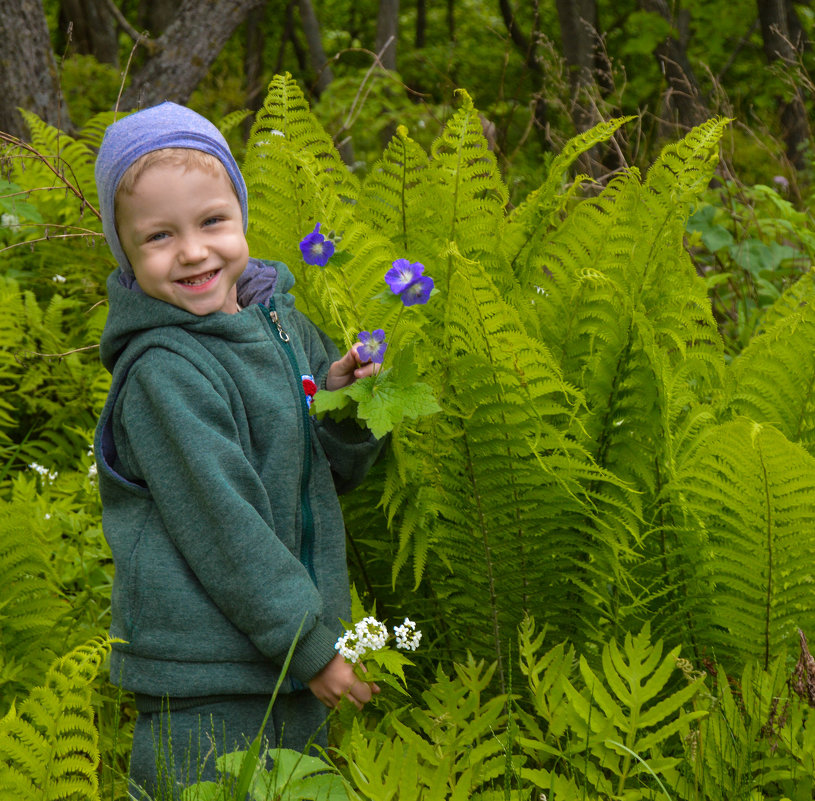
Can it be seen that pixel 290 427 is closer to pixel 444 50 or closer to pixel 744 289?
pixel 744 289

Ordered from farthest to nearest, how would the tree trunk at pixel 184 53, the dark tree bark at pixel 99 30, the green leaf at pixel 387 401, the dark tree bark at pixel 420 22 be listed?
the dark tree bark at pixel 420 22, the dark tree bark at pixel 99 30, the tree trunk at pixel 184 53, the green leaf at pixel 387 401

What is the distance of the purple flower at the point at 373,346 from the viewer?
5.38ft

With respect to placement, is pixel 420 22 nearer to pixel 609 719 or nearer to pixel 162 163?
pixel 162 163

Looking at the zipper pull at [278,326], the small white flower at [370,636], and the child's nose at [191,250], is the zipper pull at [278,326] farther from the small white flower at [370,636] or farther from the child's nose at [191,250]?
the small white flower at [370,636]

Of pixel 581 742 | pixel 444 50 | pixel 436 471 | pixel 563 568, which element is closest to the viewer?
pixel 581 742

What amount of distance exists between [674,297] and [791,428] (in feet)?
1.33

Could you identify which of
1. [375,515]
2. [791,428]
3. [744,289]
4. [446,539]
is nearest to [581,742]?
[446,539]

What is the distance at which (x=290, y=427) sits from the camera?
1690mm

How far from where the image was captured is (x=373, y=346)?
1643mm

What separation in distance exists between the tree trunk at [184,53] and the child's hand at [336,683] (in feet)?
13.9

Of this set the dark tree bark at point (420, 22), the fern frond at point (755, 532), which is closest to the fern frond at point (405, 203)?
the fern frond at point (755, 532)

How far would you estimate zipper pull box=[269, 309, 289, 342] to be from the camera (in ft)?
5.78

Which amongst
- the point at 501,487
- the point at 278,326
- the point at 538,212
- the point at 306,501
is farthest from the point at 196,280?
the point at 538,212

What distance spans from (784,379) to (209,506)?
122 centimetres
